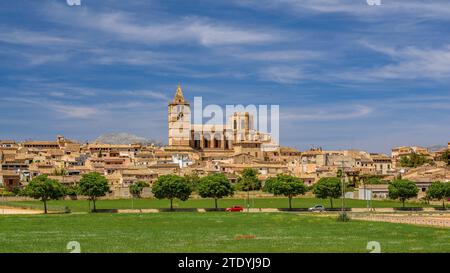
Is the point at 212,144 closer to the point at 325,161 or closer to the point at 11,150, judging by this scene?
the point at 325,161

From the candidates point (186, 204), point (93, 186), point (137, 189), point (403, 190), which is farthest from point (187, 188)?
point (137, 189)

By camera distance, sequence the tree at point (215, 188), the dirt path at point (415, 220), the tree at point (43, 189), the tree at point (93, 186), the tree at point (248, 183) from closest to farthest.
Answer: the dirt path at point (415, 220) < the tree at point (43, 189) < the tree at point (93, 186) < the tree at point (215, 188) < the tree at point (248, 183)

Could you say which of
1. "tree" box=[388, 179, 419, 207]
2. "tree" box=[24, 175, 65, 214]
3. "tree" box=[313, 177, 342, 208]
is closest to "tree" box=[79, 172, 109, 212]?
"tree" box=[24, 175, 65, 214]

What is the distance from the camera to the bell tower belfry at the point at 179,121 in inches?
6181

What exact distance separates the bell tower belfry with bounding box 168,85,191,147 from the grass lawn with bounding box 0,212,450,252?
4571 inches

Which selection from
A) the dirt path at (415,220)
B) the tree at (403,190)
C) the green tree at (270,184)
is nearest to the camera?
the dirt path at (415,220)

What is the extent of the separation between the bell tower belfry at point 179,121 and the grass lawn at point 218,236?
116m

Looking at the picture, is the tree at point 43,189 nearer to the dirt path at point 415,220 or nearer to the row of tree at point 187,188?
the row of tree at point 187,188

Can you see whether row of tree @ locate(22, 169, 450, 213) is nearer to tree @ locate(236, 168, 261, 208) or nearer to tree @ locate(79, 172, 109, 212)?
tree @ locate(79, 172, 109, 212)

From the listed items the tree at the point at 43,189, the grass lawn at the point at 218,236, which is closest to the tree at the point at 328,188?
the tree at the point at 43,189

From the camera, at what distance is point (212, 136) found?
160 metres

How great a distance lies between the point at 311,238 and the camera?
88.1ft

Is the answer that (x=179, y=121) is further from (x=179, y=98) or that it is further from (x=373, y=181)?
(x=373, y=181)
